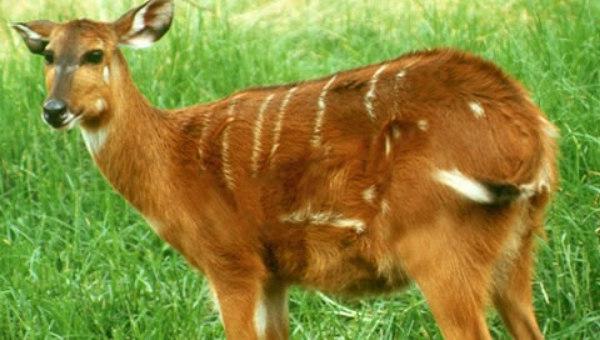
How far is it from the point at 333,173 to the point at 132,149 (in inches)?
32.5

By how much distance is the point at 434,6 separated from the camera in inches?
335

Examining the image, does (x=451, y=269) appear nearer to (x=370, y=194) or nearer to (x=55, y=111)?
(x=370, y=194)

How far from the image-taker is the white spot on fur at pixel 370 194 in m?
5.60

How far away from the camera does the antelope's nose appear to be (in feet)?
18.7

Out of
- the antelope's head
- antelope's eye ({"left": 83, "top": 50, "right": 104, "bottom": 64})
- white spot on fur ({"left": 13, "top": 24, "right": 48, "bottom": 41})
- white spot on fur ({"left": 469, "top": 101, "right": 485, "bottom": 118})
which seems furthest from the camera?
white spot on fur ({"left": 13, "top": 24, "right": 48, "bottom": 41})

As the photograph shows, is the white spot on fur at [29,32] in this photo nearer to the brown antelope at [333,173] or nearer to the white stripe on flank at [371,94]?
the brown antelope at [333,173]

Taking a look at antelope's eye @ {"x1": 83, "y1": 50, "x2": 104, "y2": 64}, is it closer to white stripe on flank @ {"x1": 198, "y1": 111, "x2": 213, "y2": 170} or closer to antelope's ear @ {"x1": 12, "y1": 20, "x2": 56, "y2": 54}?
antelope's ear @ {"x1": 12, "y1": 20, "x2": 56, "y2": 54}

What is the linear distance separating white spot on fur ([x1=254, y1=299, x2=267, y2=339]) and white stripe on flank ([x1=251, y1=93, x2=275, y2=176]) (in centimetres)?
50

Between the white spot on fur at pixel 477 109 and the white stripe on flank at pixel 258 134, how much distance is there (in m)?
0.85

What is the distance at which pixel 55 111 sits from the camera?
5.70 metres

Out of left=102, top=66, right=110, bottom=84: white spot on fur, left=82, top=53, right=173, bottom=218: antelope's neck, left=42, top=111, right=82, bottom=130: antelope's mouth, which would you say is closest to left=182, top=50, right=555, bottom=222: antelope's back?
left=82, top=53, right=173, bottom=218: antelope's neck

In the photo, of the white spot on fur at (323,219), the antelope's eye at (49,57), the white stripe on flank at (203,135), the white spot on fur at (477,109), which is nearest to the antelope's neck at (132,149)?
the white stripe on flank at (203,135)

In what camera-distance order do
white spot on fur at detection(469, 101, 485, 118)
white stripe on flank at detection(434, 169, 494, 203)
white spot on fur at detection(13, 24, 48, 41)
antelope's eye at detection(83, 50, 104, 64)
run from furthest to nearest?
white spot on fur at detection(13, 24, 48, 41), antelope's eye at detection(83, 50, 104, 64), white spot on fur at detection(469, 101, 485, 118), white stripe on flank at detection(434, 169, 494, 203)

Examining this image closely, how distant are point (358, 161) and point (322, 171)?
0.54 feet
